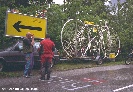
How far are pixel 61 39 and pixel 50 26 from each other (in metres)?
1.63

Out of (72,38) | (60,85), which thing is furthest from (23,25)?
(60,85)

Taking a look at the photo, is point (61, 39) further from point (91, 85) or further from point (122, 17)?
point (122, 17)

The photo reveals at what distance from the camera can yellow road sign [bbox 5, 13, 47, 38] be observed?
13.7 m

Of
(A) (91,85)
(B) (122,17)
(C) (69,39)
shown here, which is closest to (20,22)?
(C) (69,39)

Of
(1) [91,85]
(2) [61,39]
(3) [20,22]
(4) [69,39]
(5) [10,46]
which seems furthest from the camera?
(4) [69,39]

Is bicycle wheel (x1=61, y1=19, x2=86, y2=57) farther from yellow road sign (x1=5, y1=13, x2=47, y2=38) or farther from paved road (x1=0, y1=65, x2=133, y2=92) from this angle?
paved road (x1=0, y1=65, x2=133, y2=92)

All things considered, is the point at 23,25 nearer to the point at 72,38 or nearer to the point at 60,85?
the point at 72,38

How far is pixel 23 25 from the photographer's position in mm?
14430

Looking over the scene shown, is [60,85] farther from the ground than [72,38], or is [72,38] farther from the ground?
[72,38]

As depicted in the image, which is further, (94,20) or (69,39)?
(94,20)

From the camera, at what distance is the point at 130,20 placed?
76.3 ft

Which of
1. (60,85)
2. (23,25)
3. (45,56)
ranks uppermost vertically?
(23,25)

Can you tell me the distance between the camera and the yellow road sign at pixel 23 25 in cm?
1371

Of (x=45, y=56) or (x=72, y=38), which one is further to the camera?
(x=72, y=38)
